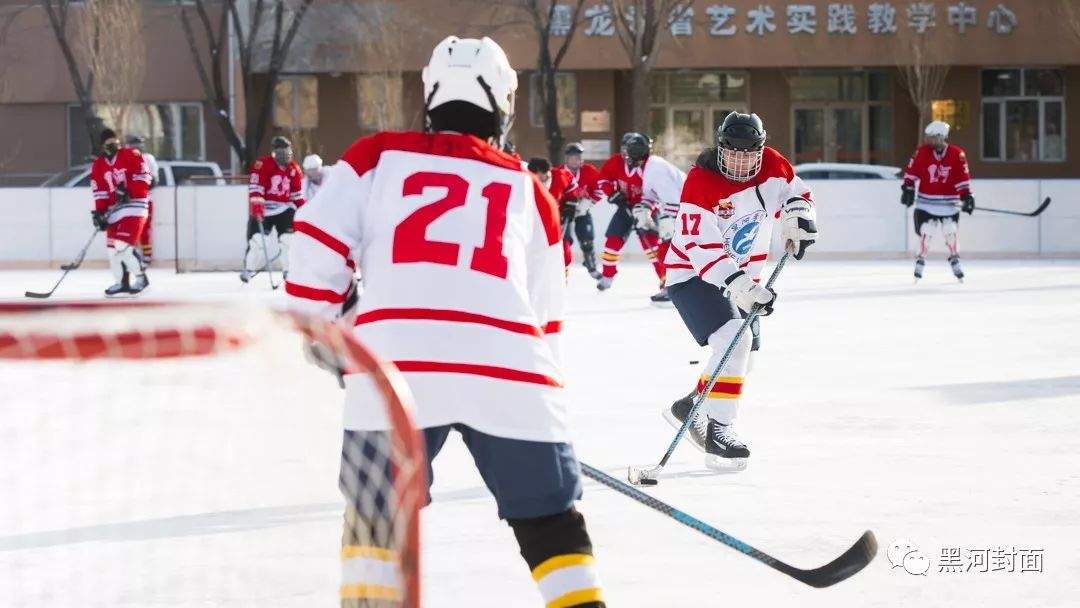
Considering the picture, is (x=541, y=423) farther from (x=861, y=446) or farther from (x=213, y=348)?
(x=861, y=446)

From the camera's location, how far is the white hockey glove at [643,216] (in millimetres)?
13531

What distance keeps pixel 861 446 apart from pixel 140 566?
165 inches

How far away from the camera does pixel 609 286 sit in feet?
48.5

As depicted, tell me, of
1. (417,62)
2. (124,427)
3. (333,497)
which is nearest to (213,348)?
(124,427)

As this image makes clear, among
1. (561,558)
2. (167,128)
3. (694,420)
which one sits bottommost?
(694,420)

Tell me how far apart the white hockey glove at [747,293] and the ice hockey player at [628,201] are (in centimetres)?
731

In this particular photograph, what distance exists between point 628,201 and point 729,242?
8030mm

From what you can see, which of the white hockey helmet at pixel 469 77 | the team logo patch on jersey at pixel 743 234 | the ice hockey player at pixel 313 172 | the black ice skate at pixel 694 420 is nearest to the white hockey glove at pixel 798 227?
the team logo patch on jersey at pixel 743 234

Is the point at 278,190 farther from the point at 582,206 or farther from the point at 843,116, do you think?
the point at 843,116

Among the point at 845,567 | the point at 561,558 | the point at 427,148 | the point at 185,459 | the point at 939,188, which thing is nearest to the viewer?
the point at 185,459

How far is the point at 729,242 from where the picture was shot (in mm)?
6008

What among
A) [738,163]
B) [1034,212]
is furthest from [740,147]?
[1034,212]

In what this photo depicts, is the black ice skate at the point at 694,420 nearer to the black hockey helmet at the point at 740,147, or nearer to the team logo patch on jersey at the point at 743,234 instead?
the team logo patch on jersey at the point at 743,234

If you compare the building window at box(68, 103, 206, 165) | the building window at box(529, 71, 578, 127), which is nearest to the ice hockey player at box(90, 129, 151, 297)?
the building window at box(529, 71, 578, 127)
